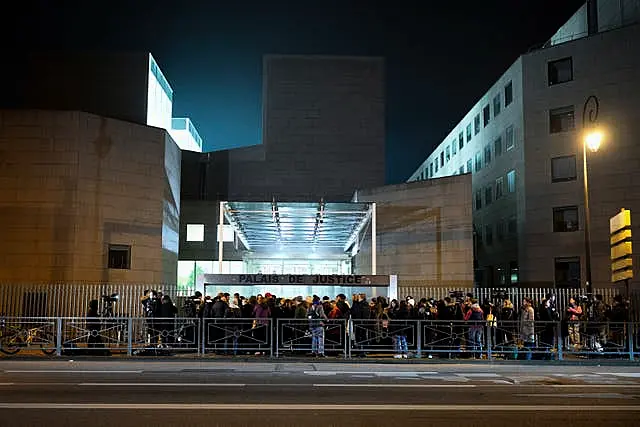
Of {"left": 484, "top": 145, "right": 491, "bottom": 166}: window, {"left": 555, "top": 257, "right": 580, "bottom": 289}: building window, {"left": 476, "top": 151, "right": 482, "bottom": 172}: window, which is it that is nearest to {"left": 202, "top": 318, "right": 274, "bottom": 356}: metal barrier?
{"left": 555, "top": 257, "right": 580, "bottom": 289}: building window

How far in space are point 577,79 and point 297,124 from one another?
59.9ft

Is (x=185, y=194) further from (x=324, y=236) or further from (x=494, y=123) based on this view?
(x=494, y=123)

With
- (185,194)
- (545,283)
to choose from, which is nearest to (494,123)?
(545,283)

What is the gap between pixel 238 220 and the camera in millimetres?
35312

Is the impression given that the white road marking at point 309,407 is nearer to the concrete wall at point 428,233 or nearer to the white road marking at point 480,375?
the white road marking at point 480,375

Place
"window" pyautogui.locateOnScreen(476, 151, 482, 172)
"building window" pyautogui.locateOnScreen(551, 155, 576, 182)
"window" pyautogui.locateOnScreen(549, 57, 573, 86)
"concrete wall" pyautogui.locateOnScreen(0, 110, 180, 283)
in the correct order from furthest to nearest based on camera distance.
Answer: "window" pyautogui.locateOnScreen(476, 151, 482, 172) → "window" pyautogui.locateOnScreen(549, 57, 573, 86) → "building window" pyautogui.locateOnScreen(551, 155, 576, 182) → "concrete wall" pyautogui.locateOnScreen(0, 110, 180, 283)

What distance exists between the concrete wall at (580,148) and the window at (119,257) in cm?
2382

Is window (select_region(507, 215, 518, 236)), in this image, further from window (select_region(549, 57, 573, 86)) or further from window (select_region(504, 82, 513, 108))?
window (select_region(549, 57, 573, 86))

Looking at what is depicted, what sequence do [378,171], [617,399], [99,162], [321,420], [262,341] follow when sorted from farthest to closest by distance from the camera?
[378,171] → [99,162] → [262,341] → [617,399] → [321,420]

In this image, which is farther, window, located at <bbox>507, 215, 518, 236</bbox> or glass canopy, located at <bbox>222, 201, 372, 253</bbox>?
window, located at <bbox>507, 215, 518, 236</bbox>

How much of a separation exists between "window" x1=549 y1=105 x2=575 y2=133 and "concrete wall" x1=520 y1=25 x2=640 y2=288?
0.27m

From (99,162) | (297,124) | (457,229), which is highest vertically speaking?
(297,124)

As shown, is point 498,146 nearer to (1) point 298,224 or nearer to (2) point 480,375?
(1) point 298,224

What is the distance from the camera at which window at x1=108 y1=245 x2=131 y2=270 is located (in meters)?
31.9
